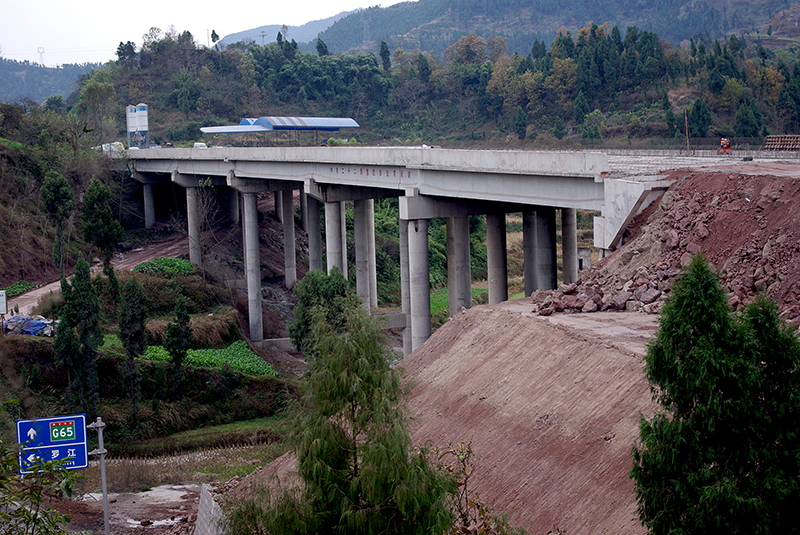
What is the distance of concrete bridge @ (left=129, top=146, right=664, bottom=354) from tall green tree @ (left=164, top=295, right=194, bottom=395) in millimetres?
10464

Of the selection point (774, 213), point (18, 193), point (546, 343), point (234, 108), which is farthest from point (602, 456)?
point (234, 108)

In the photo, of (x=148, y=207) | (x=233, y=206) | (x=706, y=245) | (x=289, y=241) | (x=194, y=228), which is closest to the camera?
(x=706, y=245)

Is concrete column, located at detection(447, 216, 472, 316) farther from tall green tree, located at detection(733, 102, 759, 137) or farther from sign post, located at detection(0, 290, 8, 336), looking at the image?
tall green tree, located at detection(733, 102, 759, 137)

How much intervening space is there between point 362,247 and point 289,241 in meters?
11.8

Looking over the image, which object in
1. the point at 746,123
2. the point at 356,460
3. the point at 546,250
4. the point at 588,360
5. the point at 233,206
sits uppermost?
the point at 746,123

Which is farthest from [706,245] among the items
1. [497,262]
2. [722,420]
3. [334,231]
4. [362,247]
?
[362,247]

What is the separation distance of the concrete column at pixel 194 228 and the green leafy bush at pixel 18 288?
12.1 meters

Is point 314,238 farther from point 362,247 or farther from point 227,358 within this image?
point 227,358

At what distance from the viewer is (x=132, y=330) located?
3512 centimetres

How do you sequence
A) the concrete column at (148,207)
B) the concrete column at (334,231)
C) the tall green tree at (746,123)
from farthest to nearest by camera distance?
the tall green tree at (746,123), the concrete column at (148,207), the concrete column at (334,231)

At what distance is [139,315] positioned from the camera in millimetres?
35312

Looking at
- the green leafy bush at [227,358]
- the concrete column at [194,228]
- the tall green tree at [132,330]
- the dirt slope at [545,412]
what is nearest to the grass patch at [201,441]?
the tall green tree at [132,330]

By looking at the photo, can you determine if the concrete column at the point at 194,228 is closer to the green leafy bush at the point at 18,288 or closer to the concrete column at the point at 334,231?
the green leafy bush at the point at 18,288

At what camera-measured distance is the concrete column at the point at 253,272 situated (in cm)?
5203
